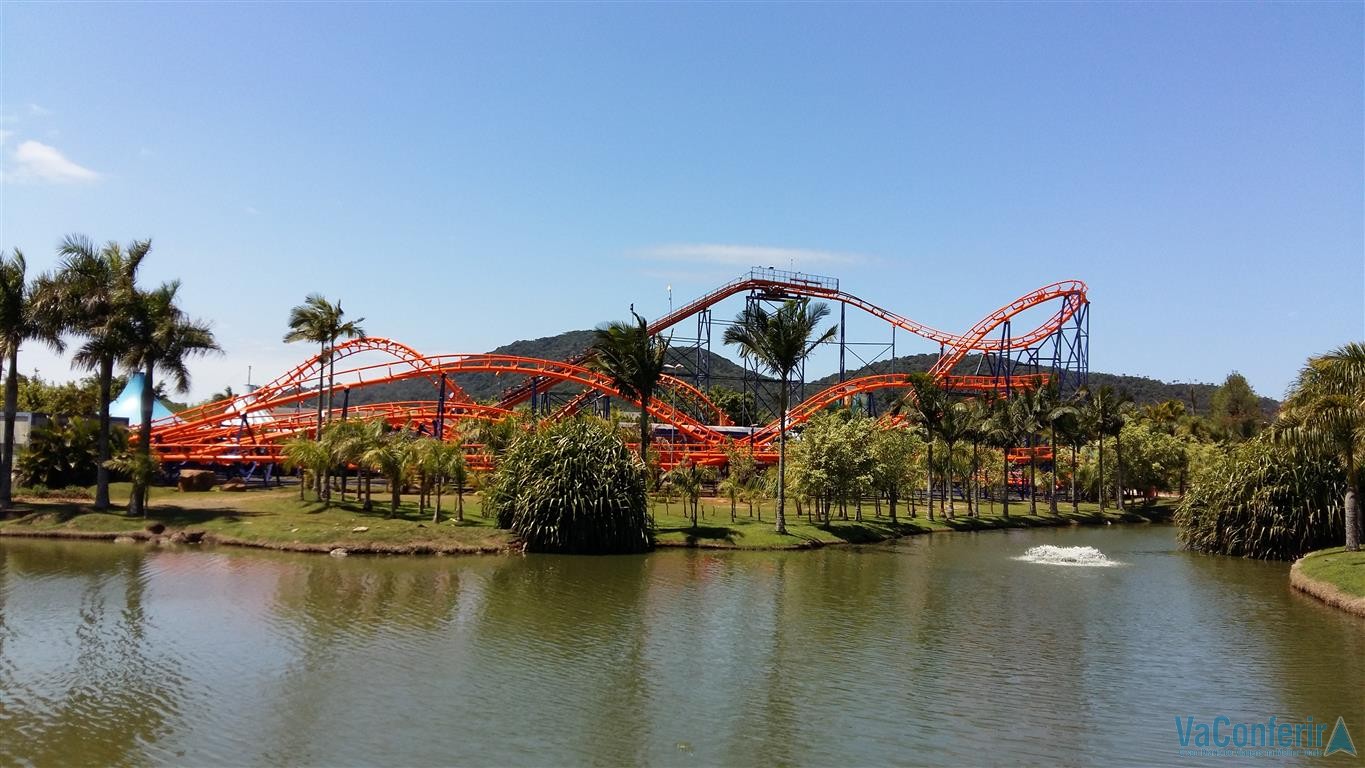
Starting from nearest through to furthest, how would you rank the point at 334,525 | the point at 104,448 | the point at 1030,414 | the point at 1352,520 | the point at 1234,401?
1. the point at 1352,520
2. the point at 334,525
3. the point at 104,448
4. the point at 1030,414
5. the point at 1234,401

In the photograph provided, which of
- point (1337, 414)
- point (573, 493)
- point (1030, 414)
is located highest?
point (1030, 414)

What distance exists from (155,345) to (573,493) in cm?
2124

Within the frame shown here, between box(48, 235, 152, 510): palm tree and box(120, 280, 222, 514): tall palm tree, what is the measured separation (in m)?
0.50

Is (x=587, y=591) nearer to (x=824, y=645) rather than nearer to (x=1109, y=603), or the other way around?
(x=824, y=645)

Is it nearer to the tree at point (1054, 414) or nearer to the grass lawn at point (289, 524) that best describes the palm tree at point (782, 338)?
the grass lawn at point (289, 524)

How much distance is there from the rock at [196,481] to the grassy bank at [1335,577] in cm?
5306

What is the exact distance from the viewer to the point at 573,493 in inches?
1470

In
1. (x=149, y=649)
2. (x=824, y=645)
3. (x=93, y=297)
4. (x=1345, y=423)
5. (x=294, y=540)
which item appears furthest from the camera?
(x=93, y=297)

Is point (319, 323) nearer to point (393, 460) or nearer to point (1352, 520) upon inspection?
point (393, 460)

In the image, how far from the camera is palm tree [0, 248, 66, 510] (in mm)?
40938

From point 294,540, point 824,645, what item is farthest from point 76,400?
point 824,645

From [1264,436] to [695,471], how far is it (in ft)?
81.0

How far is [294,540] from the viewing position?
1452 inches

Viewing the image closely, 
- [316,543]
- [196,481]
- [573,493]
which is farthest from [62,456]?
[573,493]
